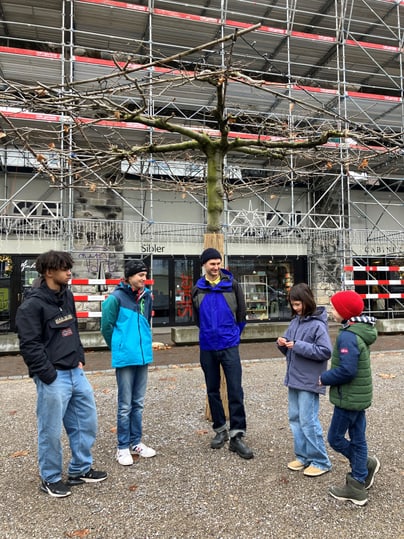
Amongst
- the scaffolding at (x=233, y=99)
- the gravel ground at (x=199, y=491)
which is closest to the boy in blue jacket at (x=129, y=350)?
the gravel ground at (x=199, y=491)

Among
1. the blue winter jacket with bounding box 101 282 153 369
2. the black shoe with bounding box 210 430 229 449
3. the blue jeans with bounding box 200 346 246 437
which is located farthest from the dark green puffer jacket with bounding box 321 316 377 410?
the blue winter jacket with bounding box 101 282 153 369

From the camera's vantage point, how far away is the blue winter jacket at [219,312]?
12.8ft

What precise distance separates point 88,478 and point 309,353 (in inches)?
79.1

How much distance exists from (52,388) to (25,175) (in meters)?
10.4

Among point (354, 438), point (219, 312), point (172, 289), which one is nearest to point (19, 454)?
point (219, 312)

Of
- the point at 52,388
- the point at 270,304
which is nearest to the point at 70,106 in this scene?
the point at 52,388

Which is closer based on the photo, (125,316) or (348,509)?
(348,509)

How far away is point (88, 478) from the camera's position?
10.9ft

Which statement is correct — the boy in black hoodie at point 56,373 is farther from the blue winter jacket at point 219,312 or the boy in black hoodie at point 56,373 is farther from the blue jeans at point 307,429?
the blue jeans at point 307,429

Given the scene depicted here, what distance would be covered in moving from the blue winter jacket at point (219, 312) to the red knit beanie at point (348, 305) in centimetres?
117

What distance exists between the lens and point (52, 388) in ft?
10.2

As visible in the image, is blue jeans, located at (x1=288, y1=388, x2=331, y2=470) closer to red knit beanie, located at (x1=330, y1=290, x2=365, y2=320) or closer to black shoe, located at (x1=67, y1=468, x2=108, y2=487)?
red knit beanie, located at (x1=330, y1=290, x2=365, y2=320)

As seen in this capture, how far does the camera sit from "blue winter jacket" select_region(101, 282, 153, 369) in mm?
3652

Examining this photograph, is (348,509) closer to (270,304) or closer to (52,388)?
(52,388)
